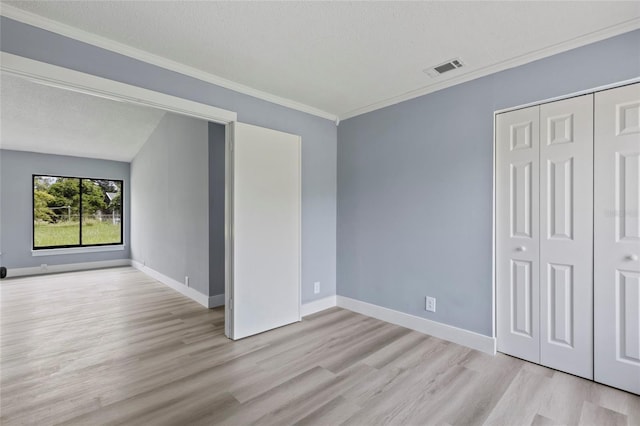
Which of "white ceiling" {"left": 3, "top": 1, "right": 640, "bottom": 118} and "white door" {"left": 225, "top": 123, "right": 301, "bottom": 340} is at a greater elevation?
"white ceiling" {"left": 3, "top": 1, "right": 640, "bottom": 118}

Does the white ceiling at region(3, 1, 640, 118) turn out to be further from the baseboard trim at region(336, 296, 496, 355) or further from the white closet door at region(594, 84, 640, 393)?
the baseboard trim at region(336, 296, 496, 355)

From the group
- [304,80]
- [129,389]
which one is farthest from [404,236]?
[129,389]

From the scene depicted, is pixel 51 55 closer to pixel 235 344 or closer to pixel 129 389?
pixel 129 389

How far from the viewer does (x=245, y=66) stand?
2639 mm

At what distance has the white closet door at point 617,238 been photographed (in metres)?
2.02

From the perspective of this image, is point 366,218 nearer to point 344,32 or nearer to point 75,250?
point 344,32

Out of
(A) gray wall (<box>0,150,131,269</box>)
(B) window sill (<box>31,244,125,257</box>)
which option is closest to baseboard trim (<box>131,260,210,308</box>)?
(B) window sill (<box>31,244,125,257</box>)

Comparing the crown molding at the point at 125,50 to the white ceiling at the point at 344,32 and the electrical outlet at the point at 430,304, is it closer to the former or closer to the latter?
the white ceiling at the point at 344,32

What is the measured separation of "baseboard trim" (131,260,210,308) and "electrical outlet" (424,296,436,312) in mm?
2772

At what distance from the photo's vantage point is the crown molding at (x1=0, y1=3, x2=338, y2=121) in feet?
6.30

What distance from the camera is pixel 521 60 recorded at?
8.03 feet

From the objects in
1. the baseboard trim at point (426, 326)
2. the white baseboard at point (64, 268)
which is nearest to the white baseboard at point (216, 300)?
the baseboard trim at point (426, 326)

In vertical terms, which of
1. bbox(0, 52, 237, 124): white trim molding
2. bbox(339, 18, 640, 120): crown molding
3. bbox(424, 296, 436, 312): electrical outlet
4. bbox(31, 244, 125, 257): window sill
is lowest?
bbox(424, 296, 436, 312): electrical outlet

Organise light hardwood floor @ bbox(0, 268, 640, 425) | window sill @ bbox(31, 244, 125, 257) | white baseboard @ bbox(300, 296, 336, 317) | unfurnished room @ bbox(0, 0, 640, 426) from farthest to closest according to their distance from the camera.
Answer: window sill @ bbox(31, 244, 125, 257) < white baseboard @ bbox(300, 296, 336, 317) < unfurnished room @ bbox(0, 0, 640, 426) < light hardwood floor @ bbox(0, 268, 640, 425)
